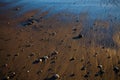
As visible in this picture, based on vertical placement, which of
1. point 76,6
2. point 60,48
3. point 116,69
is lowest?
point 116,69

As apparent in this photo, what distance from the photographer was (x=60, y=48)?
7.44 meters

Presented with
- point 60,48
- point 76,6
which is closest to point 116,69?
point 60,48

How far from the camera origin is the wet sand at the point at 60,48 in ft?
20.2

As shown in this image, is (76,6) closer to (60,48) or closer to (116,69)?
(60,48)

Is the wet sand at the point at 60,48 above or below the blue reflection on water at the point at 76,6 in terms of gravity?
below

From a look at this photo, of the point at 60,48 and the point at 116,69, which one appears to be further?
the point at 60,48

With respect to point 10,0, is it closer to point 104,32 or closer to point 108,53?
point 104,32

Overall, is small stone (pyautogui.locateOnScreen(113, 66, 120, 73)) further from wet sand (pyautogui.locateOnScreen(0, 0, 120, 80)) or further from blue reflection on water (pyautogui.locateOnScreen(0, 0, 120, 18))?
blue reflection on water (pyautogui.locateOnScreen(0, 0, 120, 18))

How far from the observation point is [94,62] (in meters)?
6.56

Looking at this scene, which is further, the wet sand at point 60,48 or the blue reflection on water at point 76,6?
the blue reflection on water at point 76,6

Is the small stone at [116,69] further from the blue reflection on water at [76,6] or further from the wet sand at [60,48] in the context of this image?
the blue reflection on water at [76,6]

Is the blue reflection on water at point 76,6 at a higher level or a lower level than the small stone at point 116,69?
higher

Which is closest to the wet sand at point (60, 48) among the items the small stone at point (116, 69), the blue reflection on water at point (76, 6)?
the small stone at point (116, 69)

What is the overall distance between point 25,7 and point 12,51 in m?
5.45
